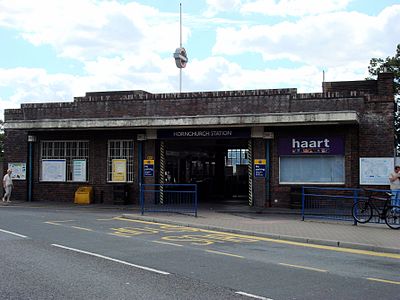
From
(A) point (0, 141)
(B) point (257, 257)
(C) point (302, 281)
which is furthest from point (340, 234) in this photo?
(A) point (0, 141)

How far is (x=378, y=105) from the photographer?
1992cm

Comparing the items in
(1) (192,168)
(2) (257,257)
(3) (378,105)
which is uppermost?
(3) (378,105)

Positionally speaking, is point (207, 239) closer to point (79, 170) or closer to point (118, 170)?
point (118, 170)

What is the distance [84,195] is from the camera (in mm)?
23266

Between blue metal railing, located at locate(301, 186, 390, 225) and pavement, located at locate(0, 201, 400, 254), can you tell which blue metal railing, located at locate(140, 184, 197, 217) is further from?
blue metal railing, located at locate(301, 186, 390, 225)

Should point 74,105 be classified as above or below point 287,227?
above

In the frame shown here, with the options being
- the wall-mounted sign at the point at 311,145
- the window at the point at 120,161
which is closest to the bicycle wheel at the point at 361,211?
the wall-mounted sign at the point at 311,145

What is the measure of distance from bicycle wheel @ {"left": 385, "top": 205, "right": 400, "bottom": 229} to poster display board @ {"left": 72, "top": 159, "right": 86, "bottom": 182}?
1479cm

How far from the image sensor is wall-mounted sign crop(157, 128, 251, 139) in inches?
850

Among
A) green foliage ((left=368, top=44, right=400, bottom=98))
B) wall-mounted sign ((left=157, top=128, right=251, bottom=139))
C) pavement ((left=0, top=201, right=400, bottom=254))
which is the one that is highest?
green foliage ((left=368, top=44, right=400, bottom=98))

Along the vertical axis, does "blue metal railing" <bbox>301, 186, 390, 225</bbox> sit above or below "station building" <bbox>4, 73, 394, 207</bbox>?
below

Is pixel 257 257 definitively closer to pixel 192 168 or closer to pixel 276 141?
pixel 276 141

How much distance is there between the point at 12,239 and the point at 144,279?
17.1 ft

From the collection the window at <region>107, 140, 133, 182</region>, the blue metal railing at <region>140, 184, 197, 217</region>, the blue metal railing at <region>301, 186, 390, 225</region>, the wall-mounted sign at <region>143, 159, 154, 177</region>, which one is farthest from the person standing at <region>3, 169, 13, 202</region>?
the blue metal railing at <region>301, 186, 390, 225</region>
